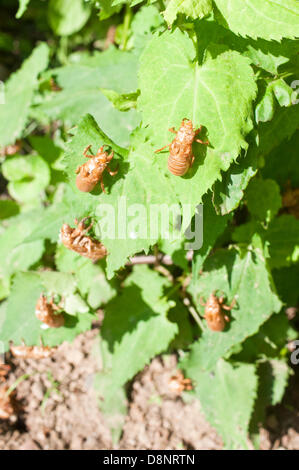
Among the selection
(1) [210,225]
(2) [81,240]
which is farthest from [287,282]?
(2) [81,240]

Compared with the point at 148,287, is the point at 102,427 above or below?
below

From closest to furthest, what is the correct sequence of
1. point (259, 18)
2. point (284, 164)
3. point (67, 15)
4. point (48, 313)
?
1. point (259, 18)
2. point (48, 313)
3. point (284, 164)
4. point (67, 15)

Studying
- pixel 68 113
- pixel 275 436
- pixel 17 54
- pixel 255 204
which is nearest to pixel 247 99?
pixel 255 204

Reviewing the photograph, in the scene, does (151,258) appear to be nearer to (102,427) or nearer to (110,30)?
(102,427)

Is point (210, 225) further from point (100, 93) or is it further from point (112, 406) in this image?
point (112, 406)

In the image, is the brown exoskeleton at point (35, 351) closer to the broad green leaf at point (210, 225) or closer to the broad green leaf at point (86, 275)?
the broad green leaf at point (86, 275)

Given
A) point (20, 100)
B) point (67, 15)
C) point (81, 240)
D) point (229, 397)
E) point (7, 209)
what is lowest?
point (229, 397)
